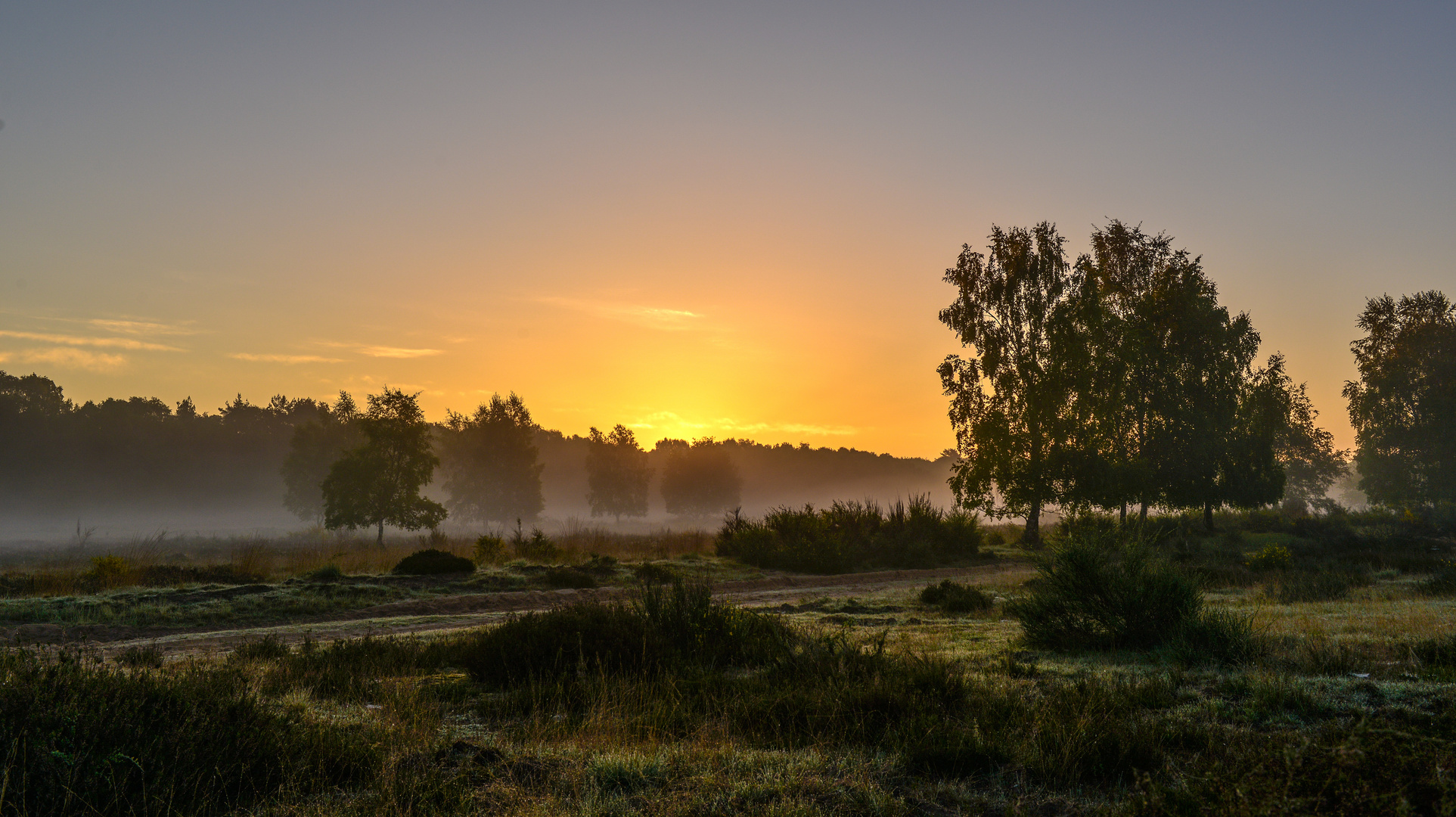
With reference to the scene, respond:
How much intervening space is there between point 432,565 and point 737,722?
15989 millimetres

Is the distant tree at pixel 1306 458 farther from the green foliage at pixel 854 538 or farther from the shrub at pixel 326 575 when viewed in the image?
the shrub at pixel 326 575

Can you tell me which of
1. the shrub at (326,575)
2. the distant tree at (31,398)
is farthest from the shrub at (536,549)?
the distant tree at (31,398)

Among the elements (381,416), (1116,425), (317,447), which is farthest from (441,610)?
(317,447)

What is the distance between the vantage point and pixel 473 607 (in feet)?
52.0

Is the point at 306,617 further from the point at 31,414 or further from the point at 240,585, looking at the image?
the point at 31,414

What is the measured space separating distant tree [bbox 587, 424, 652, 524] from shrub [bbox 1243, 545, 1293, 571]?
6440cm

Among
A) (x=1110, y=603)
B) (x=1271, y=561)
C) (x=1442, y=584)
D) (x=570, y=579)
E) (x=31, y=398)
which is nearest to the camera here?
(x=1110, y=603)

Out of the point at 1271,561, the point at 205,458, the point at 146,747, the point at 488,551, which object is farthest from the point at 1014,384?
the point at 205,458

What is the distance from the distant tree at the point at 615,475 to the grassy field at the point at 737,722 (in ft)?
232

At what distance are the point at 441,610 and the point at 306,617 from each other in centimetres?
252

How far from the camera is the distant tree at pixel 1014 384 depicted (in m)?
32.2

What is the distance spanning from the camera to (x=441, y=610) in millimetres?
15391

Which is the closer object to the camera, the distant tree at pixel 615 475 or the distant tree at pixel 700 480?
the distant tree at pixel 615 475

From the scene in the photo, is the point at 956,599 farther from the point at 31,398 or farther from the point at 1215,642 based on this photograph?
the point at 31,398
